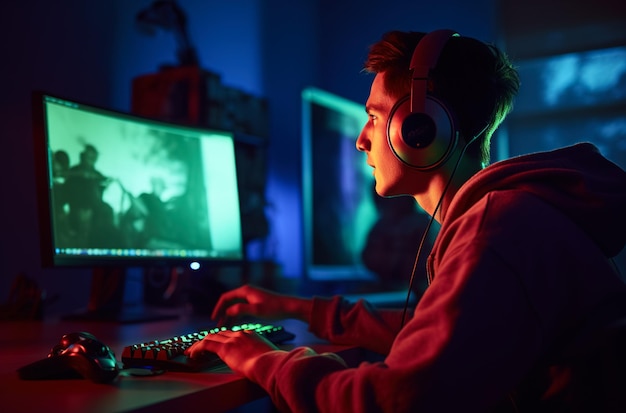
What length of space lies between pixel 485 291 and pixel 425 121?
0.37 m

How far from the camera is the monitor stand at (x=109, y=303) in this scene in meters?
1.40

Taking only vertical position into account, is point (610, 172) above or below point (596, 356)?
above

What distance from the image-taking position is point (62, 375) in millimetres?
772

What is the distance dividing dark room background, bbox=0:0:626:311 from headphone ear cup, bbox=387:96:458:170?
1.24 meters

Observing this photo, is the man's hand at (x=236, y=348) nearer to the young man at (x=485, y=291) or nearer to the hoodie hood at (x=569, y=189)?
the young man at (x=485, y=291)

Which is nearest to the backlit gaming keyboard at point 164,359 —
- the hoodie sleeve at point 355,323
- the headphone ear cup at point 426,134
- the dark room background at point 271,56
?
the hoodie sleeve at point 355,323

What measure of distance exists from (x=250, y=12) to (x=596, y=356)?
2.76m

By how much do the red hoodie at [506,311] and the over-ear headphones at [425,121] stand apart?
0.52 feet

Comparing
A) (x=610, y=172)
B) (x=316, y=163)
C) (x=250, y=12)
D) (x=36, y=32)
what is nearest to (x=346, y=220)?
(x=316, y=163)

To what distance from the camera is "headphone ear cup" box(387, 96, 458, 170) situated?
3.08 feet

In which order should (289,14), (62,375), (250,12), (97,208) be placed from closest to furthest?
(62,375), (97,208), (250,12), (289,14)

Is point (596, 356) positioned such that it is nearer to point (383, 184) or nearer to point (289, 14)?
point (383, 184)

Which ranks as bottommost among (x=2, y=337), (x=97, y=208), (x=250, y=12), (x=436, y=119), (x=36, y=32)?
(x=2, y=337)

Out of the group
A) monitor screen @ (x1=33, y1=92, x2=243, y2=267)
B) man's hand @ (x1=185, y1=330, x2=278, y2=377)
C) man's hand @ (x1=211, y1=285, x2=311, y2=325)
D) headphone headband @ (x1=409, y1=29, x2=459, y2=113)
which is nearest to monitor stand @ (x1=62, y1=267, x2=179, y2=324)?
monitor screen @ (x1=33, y1=92, x2=243, y2=267)
